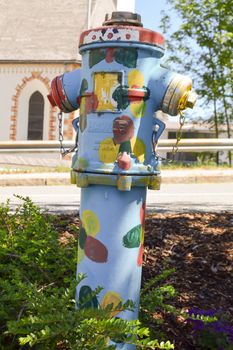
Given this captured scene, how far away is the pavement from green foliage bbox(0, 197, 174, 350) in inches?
269

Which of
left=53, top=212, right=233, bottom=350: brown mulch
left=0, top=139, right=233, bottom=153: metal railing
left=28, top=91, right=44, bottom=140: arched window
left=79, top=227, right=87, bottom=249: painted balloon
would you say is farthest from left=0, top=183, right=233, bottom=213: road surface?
left=28, top=91, right=44, bottom=140: arched window

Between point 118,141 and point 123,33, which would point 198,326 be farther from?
point 123,33

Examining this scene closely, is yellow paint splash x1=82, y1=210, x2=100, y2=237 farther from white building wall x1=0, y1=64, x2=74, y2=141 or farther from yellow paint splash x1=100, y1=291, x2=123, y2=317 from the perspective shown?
white building wall x1=0, y1=64, x2=74, y2=141

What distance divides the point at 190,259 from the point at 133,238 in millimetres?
1590

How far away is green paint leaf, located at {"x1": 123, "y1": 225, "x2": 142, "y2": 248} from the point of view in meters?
2.80

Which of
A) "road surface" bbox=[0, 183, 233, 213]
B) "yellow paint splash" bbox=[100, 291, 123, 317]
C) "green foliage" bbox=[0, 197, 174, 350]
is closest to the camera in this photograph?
"green foliage" bbox=[0, 197, 174, 350]

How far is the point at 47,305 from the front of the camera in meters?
2.73

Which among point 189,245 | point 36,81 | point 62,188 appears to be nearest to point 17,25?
point 36,81

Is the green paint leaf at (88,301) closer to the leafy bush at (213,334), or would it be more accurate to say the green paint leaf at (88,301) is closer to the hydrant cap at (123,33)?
the leafy bush at (213,334)

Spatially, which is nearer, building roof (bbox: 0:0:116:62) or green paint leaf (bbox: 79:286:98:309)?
green paint leaf (bbox: 79:286:98:309)

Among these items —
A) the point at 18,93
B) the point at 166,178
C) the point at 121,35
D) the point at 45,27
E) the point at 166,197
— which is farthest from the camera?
the point at 45,27

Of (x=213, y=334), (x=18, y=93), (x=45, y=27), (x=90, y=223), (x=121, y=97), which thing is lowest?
(x=213, y=334)

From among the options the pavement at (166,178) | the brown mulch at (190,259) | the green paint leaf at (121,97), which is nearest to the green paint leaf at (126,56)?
the green paint leaf at (121,97)

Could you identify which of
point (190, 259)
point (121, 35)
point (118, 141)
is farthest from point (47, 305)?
point (190, 259)
